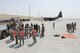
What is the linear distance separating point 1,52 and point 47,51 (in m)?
3.60

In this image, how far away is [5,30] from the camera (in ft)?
75.5

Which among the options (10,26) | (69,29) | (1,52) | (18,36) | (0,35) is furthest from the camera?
(69,29)

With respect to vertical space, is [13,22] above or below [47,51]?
above

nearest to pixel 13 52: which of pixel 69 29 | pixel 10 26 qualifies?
pixel 10 26

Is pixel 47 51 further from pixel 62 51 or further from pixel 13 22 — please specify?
pixel 13 22

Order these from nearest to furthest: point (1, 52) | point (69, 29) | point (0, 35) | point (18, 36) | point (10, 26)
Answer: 1. point (1, 52)
2. point (18, 36)
3. point (0, 35)
4. point (10, 26)
5. point (69, 29)

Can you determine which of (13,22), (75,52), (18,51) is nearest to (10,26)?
(13,22)

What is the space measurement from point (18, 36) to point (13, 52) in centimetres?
417

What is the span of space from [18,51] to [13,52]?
468mm

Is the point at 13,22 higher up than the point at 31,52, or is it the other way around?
the point at 13,22

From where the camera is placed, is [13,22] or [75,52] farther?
[13,22]

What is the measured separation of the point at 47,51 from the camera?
13.9 metres

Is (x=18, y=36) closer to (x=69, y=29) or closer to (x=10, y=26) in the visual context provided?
(x=10, y=26)

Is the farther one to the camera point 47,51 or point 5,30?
point 5,30
